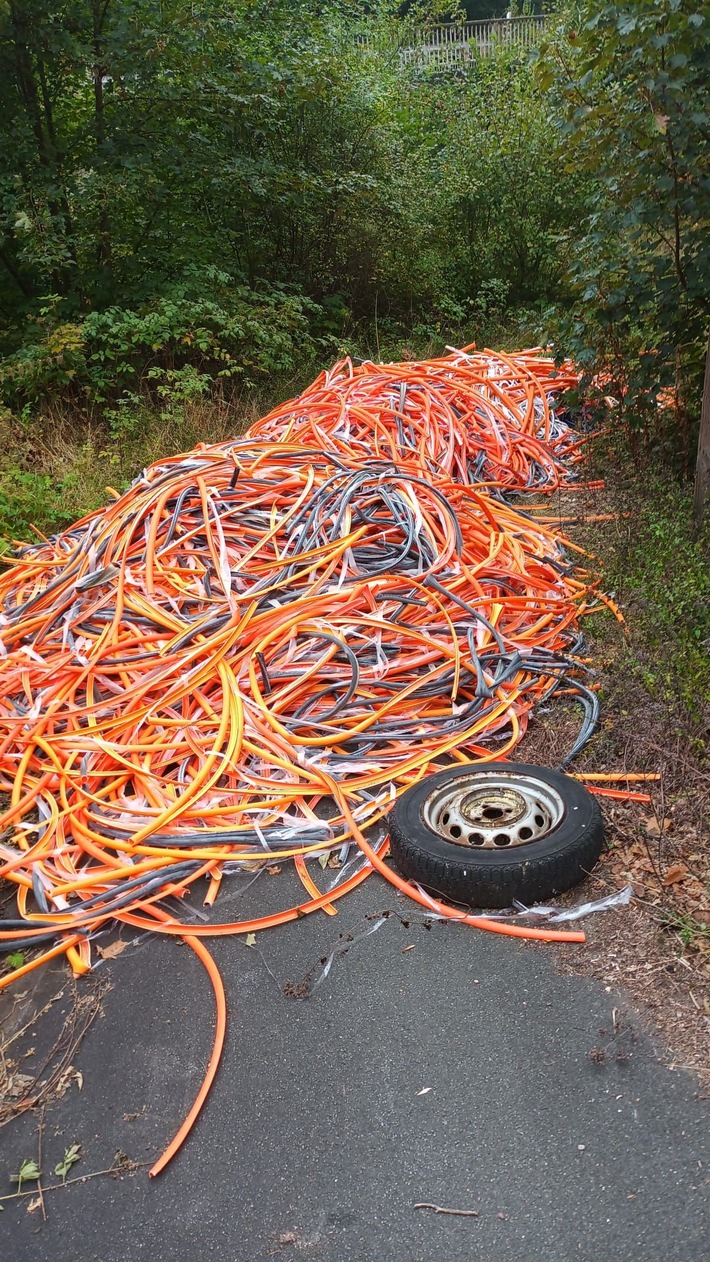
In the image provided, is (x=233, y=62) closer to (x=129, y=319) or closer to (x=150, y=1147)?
(x=129, y=319)

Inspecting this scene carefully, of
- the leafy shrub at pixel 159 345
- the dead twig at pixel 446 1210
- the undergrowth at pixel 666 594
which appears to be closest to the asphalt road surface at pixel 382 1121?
the dead twig at pixel 446 1210

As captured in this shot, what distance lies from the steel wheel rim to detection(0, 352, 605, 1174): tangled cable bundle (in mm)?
242

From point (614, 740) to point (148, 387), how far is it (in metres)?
6.46

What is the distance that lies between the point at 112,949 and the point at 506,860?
126 centimetres

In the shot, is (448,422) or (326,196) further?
(326,196)

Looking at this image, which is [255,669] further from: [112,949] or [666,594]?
[666,594]

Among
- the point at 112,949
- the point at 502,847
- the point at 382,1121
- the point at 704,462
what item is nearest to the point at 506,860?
Result: the point at 502,847

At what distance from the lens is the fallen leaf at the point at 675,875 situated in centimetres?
262

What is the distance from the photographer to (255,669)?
12.8ft

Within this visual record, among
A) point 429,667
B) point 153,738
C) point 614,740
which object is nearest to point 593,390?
point 429,667

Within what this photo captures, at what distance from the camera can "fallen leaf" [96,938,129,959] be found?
2.72m

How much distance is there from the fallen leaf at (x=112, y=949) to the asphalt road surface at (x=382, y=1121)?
0.49ft

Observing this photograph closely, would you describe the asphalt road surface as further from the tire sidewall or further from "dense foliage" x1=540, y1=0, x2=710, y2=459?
"dense foliage" x1=540, y1=0, x2=710, y2=459

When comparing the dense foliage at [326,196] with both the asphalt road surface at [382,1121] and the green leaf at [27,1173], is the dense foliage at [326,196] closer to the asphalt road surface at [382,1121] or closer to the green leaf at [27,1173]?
the asphalt road surface at [382,1121]
